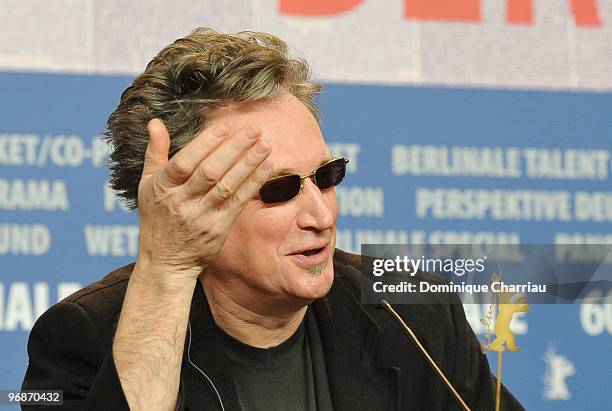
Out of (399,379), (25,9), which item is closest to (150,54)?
(25,9)

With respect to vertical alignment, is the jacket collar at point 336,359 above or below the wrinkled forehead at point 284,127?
below

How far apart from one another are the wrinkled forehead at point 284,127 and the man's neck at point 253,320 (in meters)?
0.32

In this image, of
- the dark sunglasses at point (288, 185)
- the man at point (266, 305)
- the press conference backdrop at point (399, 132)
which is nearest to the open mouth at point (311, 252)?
the man at point (266, 305)

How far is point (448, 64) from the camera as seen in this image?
10.1 ft

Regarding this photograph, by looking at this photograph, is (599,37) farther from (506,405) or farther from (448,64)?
(506,405)

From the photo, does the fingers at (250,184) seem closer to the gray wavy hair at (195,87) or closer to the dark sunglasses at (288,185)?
the dark sunglasses at (288,185)

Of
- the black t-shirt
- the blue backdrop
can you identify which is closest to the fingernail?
the black t-shirt

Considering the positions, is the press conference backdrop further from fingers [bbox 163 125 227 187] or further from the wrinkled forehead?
fingers [bbox 163 125 227 187]

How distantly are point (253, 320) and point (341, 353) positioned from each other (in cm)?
21

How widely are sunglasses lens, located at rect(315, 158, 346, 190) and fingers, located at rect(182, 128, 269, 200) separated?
19.8 inches

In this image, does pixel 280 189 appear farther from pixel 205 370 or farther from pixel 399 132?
pixel 399 132

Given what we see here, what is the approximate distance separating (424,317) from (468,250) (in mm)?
848

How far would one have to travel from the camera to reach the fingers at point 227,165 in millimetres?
1466

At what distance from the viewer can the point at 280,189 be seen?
1.95 m
